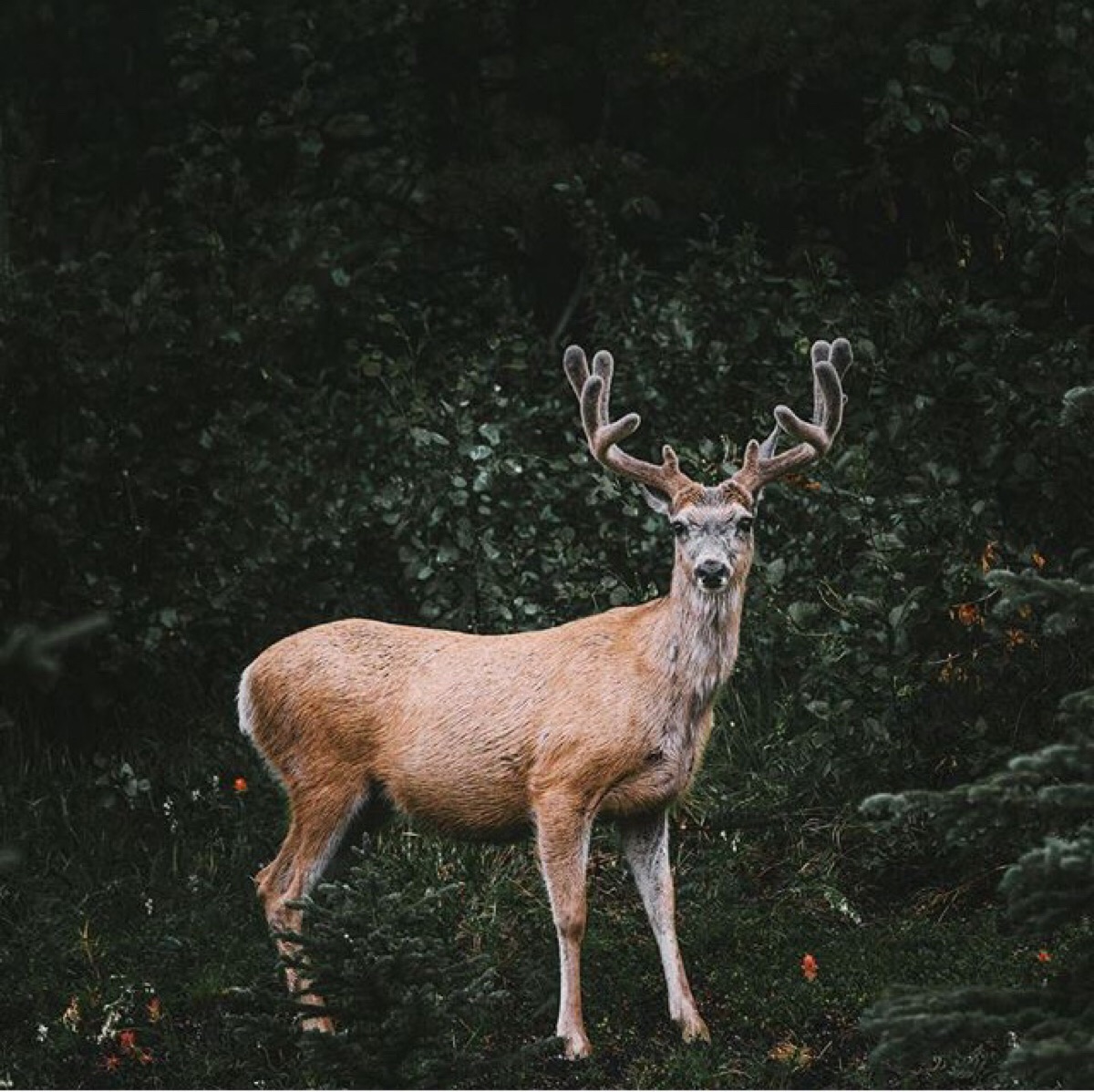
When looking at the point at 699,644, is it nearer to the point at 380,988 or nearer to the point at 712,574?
the point at 712,574

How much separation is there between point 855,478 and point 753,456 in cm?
156

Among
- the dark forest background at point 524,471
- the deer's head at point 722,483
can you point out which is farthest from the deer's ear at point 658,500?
the dark forest background at point 524,471

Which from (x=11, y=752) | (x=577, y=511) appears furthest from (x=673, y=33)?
(x=11, y=752)

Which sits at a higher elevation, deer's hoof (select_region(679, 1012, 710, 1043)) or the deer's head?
the deer's head

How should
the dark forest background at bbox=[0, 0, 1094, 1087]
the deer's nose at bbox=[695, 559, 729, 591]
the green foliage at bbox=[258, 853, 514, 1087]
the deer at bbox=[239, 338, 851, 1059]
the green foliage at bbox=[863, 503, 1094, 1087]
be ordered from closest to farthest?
the green foliage at bbox=[863, 503, 1094, 1087] < the green foliage at bbox=[258, 853, 514, 1087] < the deer's nose at bbox=[695, 559, 729, 591] < the deer at bbox=[239, 338, 851, 1059] < the dark forest background at bbox=[0, 0, 1094, 1087]

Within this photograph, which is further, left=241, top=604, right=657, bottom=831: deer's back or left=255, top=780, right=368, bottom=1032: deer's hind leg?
left=255, top=780, right=368, bottom=1032: deer's hind leg

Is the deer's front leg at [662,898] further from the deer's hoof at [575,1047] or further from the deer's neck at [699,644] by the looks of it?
the deer's neck at [699,644]

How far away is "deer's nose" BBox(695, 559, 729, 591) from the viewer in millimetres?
6457

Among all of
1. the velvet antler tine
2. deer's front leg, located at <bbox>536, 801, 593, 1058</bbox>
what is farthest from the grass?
the velvet antler tine

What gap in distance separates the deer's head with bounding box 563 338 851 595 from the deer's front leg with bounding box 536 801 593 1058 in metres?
0.81

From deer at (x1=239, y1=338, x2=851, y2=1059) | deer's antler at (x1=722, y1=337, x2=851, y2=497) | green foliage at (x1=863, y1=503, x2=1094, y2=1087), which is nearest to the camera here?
green foliage at (x1=863, y1=503, x2=1094, y2=1087)

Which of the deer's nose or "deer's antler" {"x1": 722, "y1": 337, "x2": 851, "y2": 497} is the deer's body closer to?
the deer's nose

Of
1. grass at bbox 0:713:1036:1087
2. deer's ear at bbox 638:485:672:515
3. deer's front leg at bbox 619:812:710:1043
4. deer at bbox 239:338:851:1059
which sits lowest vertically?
grass at bbox 0:713:1036:1087

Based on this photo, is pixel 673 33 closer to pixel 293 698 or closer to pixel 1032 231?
pixel 1032 231
